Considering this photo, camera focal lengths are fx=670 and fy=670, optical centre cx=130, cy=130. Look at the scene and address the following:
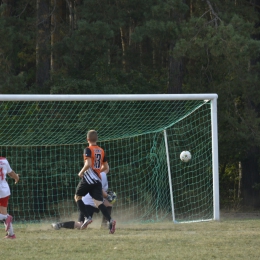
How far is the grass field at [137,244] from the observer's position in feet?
24.4

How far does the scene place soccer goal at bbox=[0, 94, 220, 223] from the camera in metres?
15.3

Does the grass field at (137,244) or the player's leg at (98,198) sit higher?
the player's leg at (98,198)

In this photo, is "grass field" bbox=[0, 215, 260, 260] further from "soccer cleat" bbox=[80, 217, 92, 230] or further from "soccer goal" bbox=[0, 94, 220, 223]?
"soccer goal" bbox=[0, 94, 220, 223]

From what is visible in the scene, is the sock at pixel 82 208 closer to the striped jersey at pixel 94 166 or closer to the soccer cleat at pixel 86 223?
the soccer cleat at pixel 86 223

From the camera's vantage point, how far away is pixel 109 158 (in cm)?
1664

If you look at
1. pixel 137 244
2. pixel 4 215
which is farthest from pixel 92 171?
pixel 137 244

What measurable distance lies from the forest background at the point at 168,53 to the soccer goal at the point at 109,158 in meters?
2.19

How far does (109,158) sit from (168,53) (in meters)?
5.81

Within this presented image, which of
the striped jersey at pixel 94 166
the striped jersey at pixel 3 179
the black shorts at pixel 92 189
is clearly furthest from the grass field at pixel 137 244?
the striped jersey at pixel 94 166

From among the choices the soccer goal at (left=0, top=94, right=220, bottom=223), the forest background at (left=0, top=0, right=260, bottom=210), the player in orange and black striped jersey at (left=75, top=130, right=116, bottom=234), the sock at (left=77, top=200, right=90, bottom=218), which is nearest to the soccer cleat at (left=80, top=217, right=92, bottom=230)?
the sock at (left=77, top=200, right=90, bottom=218)

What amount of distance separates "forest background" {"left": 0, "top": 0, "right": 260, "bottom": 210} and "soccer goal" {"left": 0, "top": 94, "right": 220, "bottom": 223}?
219 centimetres

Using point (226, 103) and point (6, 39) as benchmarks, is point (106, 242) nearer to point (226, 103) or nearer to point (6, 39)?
point (6, 39)

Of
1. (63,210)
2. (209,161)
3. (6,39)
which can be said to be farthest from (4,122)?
(209,161)

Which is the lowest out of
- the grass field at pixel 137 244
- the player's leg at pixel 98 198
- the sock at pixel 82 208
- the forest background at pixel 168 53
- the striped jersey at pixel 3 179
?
the grass field at pixel 137 244
